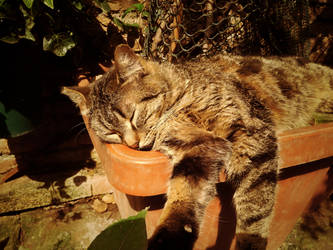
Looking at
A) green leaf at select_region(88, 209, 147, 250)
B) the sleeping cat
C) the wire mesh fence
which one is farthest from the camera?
the wire mesh fence

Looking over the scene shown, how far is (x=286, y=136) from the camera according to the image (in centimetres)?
72

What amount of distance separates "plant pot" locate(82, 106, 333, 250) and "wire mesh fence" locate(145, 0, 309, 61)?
877 millimetres

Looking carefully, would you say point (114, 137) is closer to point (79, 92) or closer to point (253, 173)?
point (79, 92)

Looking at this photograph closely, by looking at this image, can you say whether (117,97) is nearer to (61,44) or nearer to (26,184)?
(61,44)


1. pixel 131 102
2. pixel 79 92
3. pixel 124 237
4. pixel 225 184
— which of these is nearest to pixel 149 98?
pixel 131 102

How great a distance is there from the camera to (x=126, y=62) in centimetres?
79

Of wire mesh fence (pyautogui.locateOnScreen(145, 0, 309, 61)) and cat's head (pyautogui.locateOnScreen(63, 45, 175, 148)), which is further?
wire mesh fence (pyautogui.locateOnScreen(145, 0, 309, 61))

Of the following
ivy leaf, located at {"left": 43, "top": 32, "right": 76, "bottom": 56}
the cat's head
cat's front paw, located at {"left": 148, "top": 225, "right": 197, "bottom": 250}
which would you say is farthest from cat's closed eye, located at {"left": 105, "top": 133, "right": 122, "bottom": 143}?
ivy leaf, located at {"left": 43, "top": 32, "right": 76, "bottom": 56}

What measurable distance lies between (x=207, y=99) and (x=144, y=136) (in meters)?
0.31

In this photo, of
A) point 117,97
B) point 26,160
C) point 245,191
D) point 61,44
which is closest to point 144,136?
point 117,97

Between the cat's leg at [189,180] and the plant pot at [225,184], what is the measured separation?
2.4 inches

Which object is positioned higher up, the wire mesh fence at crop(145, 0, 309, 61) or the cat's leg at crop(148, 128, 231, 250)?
the wire mesh fence at crop(145, 0, 309, 61)

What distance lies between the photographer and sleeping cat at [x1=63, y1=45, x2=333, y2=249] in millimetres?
686

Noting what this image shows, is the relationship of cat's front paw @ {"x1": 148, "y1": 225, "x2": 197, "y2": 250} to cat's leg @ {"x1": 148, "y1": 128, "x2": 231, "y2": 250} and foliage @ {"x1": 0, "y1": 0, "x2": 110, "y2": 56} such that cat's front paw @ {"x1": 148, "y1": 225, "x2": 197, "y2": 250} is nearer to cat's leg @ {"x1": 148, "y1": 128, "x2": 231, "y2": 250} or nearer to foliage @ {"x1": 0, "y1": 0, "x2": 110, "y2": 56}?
cat's leg @ {"x1": 148, "y1": 128, "x2": 231, "y2": 250}
